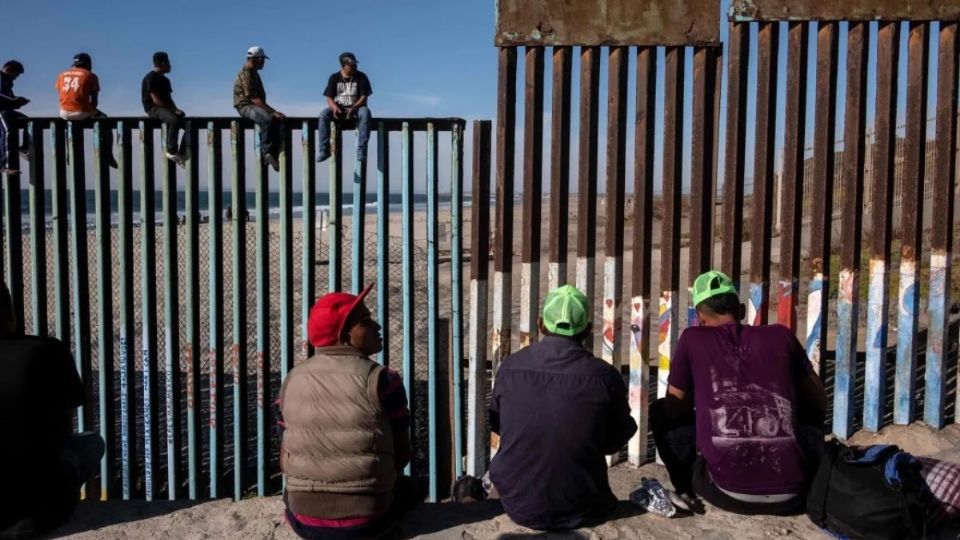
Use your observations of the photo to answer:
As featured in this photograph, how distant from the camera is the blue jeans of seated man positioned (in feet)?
18.1

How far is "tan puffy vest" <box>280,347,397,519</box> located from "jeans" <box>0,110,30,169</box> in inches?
117

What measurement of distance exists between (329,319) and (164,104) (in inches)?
107

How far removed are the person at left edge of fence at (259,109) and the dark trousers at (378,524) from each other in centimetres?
236

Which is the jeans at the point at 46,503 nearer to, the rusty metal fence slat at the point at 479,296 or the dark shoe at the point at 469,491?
the dark shoe at the point at 469,491

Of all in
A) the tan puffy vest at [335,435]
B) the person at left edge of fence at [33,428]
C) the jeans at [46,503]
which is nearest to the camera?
the person at left edge of fence at [33,428]

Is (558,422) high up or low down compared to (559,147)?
down

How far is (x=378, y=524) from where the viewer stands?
12.8 ft

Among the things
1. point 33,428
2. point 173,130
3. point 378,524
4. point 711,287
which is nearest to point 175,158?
point 173,130

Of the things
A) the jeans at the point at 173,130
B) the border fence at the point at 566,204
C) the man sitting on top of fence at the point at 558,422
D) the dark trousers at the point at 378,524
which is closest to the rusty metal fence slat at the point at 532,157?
the border fence at the point at 566,204

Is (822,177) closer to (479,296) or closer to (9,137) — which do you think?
(479,296)

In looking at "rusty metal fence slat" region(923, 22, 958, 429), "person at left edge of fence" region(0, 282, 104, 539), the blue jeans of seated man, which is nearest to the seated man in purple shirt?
"rusty metal fence slat" region(923, 22, 958, 429)

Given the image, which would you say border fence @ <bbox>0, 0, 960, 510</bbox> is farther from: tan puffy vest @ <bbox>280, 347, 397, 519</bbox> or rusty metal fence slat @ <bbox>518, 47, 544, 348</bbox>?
tan puffy vest @ <bbox>280, 347, 397, 519</bbox>

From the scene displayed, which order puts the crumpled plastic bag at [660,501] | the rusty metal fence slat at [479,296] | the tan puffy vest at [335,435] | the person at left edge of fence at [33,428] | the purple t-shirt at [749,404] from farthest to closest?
the rusty metal fence slat at [479,296]
the crumpled plastic bag at [660,501]
the purple t-shirt at [749,404]
the tan puffy vest at [335,435]
the person at left edge of fence at [33,428]

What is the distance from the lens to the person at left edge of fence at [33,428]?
11.0 ft
